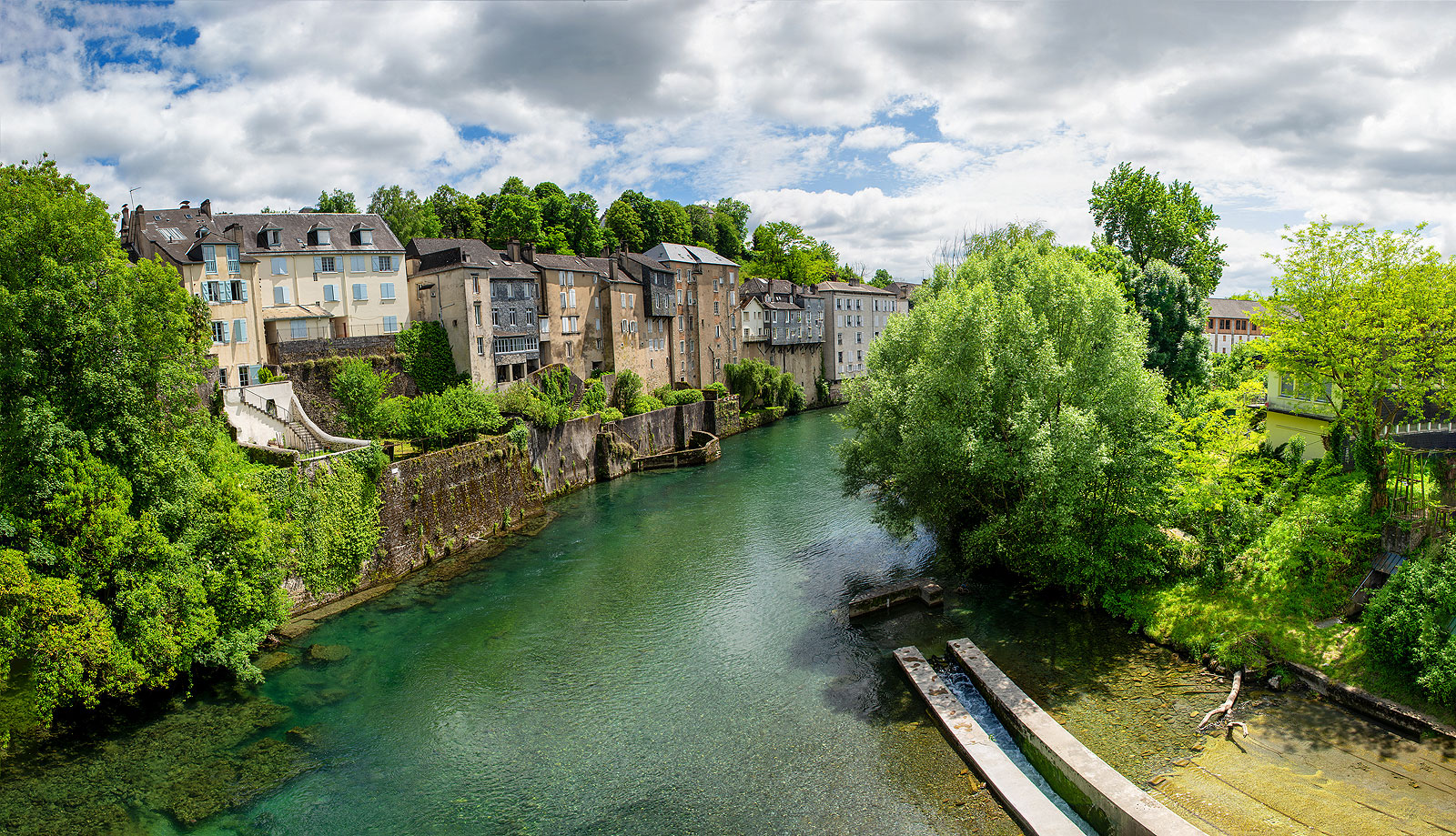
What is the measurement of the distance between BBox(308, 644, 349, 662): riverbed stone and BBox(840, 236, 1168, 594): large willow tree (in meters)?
19.6

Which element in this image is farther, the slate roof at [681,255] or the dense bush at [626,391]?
the slate roof at [681,255]

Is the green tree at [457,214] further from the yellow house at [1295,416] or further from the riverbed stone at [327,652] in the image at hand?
the yellow house at [1295,416]

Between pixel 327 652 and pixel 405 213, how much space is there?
6961 centimetres

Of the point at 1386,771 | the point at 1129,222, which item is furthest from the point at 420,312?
the point at 1386,771

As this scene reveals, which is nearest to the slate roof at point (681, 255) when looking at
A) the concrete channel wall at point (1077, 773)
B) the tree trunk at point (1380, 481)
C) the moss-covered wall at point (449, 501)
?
the moss-covered wall at point (449, 501)

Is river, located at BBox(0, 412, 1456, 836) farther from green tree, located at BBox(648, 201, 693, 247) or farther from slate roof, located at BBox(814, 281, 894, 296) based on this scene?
green tree, located at BBox(648, 201, 693, 247)

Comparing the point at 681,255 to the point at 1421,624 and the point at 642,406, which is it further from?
the point at 1421,624

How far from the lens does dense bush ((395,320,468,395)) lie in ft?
170

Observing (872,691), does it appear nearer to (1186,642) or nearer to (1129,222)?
(1186,642)

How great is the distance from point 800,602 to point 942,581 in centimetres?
562

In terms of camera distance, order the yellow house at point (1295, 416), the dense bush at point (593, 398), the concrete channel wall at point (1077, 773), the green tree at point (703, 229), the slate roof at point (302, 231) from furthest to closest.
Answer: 1. the green tree at point (703, 229)
2. the dense bush at point (593, 398)
3. the slate roof at point (302, 231)
4. the yellow house at point (1295, 416)
5. the concrete channel wall at point (1077, 773)

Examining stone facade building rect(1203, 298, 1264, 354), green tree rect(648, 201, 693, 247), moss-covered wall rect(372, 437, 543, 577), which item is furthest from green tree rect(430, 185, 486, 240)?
stone facade building rect(1203, 298, 1264, 354)

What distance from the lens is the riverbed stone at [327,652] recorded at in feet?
81.3

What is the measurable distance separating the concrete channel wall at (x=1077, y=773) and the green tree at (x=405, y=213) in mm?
74942
